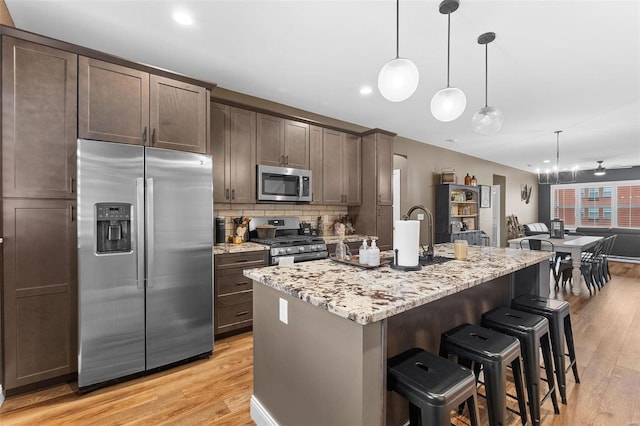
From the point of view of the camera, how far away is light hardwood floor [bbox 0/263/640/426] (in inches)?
77.1

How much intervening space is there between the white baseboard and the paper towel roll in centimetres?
116

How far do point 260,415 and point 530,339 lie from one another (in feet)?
5.38

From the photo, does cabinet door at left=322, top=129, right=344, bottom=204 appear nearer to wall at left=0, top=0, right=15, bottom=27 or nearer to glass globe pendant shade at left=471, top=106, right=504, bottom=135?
glass globe pendant shade at left=471, top=106, right=504, bottom=135

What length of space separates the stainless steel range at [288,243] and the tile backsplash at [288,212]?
0.31 ft

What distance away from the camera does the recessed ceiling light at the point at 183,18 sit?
7.22 ft

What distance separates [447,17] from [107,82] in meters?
2.56

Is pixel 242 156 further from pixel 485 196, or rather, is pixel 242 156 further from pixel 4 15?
pixel 485 196

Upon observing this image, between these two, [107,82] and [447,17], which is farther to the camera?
[107,82]

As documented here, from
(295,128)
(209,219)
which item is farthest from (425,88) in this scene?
(209,219)

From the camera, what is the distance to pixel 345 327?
129 centimetres

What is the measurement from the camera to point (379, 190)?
4.57m

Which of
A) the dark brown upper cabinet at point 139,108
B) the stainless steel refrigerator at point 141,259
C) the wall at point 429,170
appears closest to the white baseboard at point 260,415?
the stainless steel refrigerator at point 141,259

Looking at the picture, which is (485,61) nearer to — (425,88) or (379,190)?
(425,88)

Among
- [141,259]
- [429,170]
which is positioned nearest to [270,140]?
[141,259]
